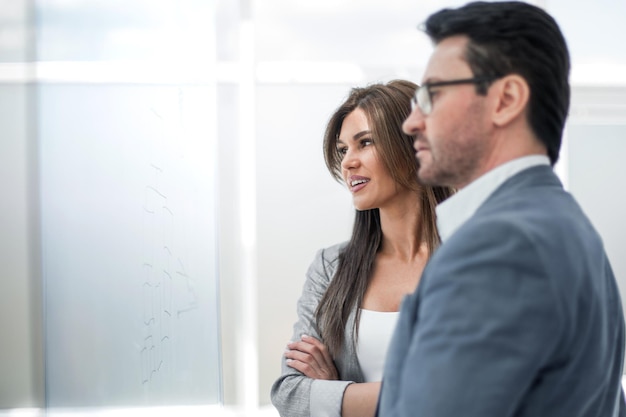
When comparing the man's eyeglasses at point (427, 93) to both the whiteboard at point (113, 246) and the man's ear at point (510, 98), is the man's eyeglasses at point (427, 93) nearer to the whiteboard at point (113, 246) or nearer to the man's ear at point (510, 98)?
the man's ear at point (510, 98)

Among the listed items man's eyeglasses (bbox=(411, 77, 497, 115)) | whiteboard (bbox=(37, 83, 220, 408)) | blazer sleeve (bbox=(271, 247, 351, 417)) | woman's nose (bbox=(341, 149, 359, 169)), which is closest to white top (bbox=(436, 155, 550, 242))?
man's eyeglasses (bbox=(411, 77, 497, 115))

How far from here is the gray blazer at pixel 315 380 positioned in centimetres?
157

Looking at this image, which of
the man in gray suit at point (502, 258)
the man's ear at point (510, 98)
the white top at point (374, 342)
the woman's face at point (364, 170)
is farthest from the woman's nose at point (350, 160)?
the man's ear at point (510, 98)

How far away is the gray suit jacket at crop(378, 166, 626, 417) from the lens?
2.42 ft

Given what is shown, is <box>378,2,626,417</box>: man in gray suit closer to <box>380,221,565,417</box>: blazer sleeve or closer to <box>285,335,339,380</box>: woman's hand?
<box>380,221,565,417</box>: blazer sleeve

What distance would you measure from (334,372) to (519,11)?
1.02 metres

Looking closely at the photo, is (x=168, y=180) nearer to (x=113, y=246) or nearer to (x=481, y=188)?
(x=113, y=246)

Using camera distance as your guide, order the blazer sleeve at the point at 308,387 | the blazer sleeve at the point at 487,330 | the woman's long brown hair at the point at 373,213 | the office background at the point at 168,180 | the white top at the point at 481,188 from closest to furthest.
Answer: the blazer sleeve at the point at 487,330
the white top at the point at 481,188
the blazer sleeve at the point at 308,387
the woman's long brown hair at the point at 373,213
the office background at the point at 168,180

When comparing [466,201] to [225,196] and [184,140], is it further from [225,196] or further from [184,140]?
[225,196]

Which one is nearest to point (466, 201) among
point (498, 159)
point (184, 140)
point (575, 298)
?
point (498, 159)

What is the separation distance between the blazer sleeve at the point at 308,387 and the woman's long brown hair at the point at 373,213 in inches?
1.3

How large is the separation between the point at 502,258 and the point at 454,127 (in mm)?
253

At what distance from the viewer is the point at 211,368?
251 cm

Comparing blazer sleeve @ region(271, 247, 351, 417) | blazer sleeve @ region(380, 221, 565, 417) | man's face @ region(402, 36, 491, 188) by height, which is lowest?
blazer sleeve @ region(271, 247, 351, 417)
